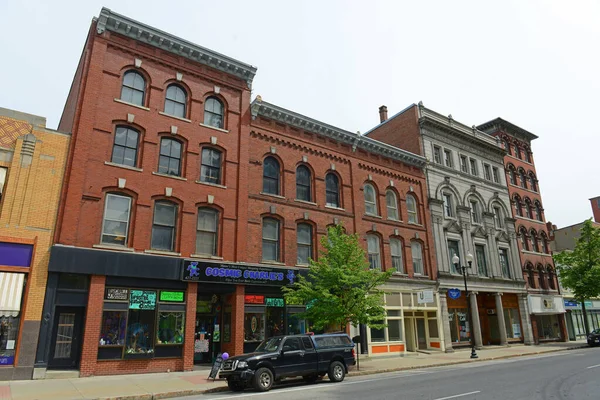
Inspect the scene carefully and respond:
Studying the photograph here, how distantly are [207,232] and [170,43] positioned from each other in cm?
959

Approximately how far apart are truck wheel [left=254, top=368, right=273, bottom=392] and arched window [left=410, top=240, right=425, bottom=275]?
17.2m

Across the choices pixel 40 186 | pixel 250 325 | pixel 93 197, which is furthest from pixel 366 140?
pixel 40 186

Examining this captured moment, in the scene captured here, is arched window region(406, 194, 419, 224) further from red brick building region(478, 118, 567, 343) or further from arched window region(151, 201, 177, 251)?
arched window region(151, 201, 177, 251)

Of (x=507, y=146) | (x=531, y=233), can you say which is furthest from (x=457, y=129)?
(x=531, y=233)

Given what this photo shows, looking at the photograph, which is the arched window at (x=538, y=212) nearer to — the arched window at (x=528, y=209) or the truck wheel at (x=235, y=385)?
the arched window at (x=528, y=209)

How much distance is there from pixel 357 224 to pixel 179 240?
1151cm

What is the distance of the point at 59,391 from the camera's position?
12.1 metres

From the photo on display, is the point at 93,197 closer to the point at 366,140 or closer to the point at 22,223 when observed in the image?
the point at 22,223

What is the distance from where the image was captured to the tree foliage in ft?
108

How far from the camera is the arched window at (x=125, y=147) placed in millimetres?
18219

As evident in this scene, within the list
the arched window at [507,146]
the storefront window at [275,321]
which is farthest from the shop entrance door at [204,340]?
the arched window at [507,146]

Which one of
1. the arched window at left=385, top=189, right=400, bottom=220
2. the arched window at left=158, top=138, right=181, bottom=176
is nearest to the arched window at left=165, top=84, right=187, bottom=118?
the arched window at left=158, top=138, right=181, bottom=176

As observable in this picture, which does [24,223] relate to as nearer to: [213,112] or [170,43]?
[213,112]

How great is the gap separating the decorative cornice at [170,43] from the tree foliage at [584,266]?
102ft
